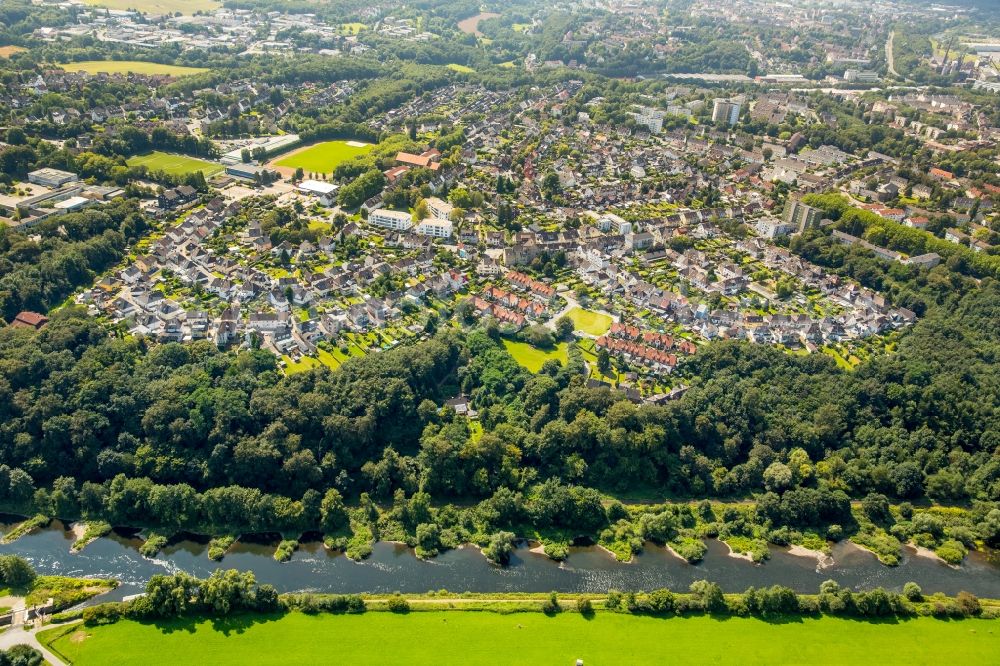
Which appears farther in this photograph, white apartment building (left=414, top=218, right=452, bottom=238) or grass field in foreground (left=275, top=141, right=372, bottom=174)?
grass field in foreground (left=275, top=141, right=372, bottom=174)

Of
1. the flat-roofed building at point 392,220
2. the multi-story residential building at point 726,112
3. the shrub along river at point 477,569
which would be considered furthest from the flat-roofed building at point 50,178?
the multi-story residential building at point 726,112

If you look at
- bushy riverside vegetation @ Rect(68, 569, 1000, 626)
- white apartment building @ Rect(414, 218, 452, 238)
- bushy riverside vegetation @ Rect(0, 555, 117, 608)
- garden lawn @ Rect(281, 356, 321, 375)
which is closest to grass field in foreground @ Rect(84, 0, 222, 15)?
white apartment building @ Rect(414, 218, 452, 238)

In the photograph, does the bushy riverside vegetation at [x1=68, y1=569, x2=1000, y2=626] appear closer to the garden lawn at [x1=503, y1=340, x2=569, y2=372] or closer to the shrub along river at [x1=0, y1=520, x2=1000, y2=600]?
the shrub along river at [x1=0, y1=520, x2=1000, y2=600]

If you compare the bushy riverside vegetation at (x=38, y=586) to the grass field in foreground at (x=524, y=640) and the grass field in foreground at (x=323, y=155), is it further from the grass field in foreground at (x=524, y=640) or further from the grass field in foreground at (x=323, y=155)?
the grass field in foreground at (x=323, y=155)

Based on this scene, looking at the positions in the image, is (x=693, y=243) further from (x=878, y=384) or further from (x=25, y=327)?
(x=25, y=327)

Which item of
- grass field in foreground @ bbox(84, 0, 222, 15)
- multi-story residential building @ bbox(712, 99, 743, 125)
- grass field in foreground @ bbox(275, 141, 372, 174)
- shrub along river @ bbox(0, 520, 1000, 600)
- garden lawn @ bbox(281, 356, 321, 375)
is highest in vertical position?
grass field in foreground @ bbox(84, 0, 222, 15)

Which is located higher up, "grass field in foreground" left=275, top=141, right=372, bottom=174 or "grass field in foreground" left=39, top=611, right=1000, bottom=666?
"grass field in foreground" left=275, top=141, right=372, bottom=174

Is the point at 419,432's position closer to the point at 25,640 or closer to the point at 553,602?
the point at 553,602
